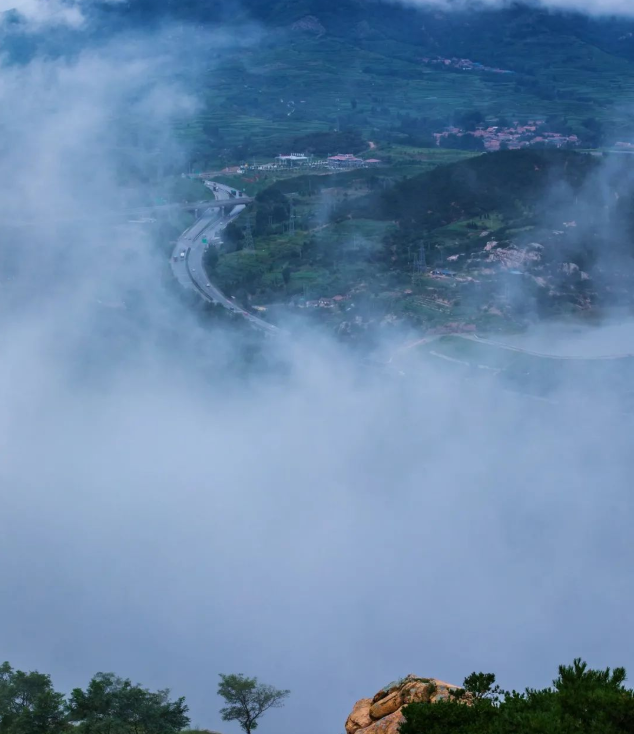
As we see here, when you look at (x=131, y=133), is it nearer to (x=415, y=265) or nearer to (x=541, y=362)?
(x=415, y=265)

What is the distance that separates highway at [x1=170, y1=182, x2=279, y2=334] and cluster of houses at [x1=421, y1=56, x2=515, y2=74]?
2408cm

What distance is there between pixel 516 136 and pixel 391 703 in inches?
1348

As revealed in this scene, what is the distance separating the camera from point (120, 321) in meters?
20.7

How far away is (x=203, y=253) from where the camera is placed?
25.1 m

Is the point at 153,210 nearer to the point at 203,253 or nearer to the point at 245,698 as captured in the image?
the point at 203,253

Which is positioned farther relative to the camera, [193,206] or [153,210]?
[193,206]

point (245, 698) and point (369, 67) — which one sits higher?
point (369, 67)

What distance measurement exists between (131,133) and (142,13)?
20.6m

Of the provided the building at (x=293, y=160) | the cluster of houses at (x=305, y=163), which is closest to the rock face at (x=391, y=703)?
the cluster of houses at (x=305, y=163)

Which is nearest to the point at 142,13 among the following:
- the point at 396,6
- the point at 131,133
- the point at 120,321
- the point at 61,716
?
the point at 396,6

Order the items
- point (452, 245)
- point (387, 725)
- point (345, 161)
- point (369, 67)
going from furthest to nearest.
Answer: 1. point (369, 67)
2. point (345, 161)
3. point (452, 245)
4. point (387, 725)

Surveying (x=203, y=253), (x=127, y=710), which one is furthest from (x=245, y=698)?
(x=203, y=253)

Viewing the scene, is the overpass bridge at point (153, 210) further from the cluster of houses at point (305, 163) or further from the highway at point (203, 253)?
the cluster of houses at point (305, 163)

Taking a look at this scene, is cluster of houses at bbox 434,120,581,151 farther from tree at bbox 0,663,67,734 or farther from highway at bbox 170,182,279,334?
tree at bbox 0,663,67,734
